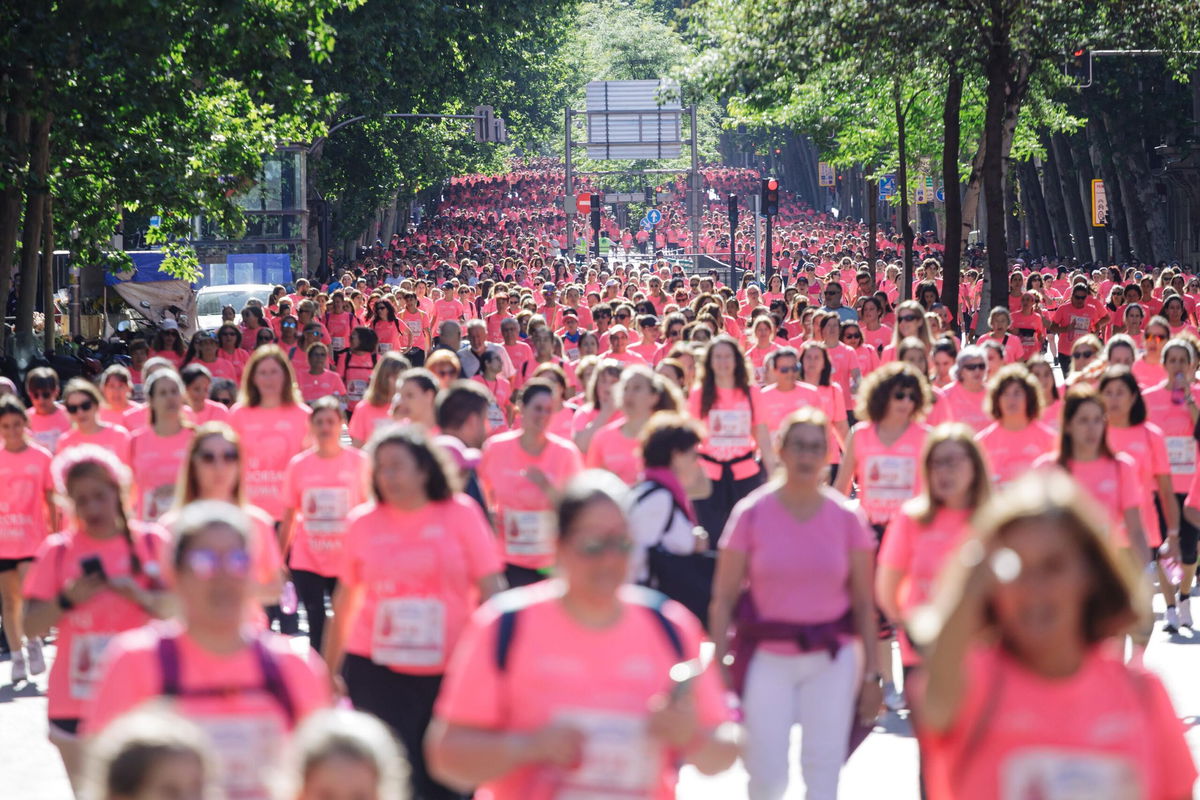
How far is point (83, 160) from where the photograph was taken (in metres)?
26.9

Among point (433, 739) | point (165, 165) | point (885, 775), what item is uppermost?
point (165, 165)

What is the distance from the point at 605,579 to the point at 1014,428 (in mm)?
5425

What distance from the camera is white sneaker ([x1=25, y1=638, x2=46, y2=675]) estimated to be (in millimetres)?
11305

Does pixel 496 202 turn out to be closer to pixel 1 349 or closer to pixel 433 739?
pixel 1 349

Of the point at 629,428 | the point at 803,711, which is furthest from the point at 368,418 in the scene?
the point at 803,711

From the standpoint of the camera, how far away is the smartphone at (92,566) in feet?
20.6

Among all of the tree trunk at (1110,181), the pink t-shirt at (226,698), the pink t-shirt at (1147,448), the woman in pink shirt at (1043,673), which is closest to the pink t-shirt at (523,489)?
the pink t-shirt at (1147,448)

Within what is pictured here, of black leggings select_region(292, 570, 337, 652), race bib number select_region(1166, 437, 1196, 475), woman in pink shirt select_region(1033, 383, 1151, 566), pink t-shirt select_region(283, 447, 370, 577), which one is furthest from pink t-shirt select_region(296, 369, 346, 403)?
woman in pink shirt select_region(1033, 383, 1151, 566)

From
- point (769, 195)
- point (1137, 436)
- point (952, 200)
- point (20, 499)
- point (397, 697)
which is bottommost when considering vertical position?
point (397, 697)

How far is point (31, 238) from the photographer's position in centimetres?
2594

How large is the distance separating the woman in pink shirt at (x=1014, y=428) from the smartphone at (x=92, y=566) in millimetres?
4406

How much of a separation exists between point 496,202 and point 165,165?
8014 centimetres

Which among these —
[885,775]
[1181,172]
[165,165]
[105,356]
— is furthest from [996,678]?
[1181,172]

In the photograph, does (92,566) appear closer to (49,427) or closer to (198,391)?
(198,391)
